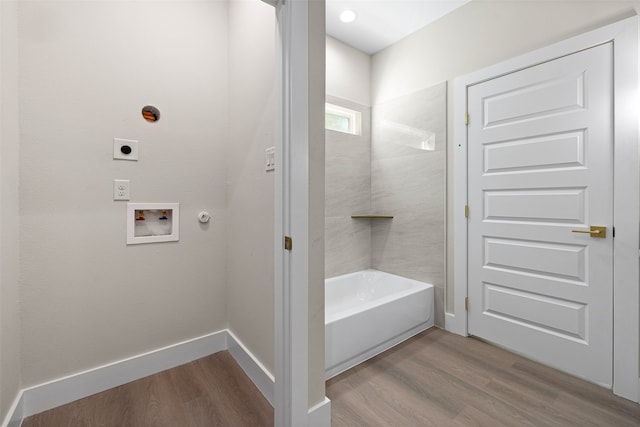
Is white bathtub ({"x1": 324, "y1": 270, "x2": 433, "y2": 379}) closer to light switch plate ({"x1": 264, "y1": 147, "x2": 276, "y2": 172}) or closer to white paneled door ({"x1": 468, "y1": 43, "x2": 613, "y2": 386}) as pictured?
white paneled door ({"x1": 468, "y1": 43, "x2": 613, "y2": 386})

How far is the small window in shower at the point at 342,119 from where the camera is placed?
272cm

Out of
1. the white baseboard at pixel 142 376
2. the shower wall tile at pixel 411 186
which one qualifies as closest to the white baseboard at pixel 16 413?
the white baseboard at pixel 142 376

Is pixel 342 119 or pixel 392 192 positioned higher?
pixel 342 119

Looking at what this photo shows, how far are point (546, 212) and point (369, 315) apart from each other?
135 centimetres

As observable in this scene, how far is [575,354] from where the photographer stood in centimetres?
174

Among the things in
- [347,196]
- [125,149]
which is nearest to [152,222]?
[125,149]

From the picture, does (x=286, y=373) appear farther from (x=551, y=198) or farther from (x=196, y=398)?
(x=551, y=198)

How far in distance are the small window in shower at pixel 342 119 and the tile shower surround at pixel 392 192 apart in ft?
0.19

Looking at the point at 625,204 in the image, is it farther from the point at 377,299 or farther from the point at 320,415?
the point at 320,415

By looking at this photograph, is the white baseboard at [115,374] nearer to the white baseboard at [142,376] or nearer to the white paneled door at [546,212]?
the white baseboard at [142,376]

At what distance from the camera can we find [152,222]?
5.69 ft

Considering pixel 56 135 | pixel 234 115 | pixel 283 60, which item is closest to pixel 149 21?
pixel 234 115

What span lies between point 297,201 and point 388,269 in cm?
193

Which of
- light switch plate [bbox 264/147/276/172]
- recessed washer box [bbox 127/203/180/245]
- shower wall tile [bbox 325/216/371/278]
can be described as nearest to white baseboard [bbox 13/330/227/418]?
recessed washer box [bbox 127/203/180/245]
